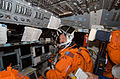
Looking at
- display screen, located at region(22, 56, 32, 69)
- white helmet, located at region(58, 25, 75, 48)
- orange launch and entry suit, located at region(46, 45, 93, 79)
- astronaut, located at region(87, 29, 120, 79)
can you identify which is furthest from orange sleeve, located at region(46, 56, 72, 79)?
white helmet, located at region(58, 25, 75, 48)

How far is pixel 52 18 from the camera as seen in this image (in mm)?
2053

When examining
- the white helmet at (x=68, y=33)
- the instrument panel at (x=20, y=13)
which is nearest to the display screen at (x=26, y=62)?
the instrument panel at (x=20, y=13)

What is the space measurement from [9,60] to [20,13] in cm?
94

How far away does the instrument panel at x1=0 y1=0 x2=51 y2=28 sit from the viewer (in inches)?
42.5

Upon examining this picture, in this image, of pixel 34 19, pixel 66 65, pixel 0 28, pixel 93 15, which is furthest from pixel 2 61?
pixel 93 15

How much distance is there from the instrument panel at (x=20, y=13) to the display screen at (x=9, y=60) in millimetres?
683

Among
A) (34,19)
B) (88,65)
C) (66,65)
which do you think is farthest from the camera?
(88,65)

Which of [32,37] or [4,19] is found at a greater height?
[4,19]

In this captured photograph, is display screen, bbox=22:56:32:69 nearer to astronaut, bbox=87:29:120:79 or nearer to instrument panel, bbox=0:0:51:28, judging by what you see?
instrument panel, bbox=0:0:51:28

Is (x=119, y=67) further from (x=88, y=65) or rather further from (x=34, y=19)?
(x=34, y=19)

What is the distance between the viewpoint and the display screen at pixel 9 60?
1.31m

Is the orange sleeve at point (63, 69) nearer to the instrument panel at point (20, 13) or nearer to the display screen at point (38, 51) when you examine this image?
the display screen at point (38, 51)

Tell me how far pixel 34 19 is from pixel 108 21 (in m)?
2.15

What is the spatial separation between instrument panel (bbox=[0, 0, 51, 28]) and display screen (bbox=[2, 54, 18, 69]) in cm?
68
